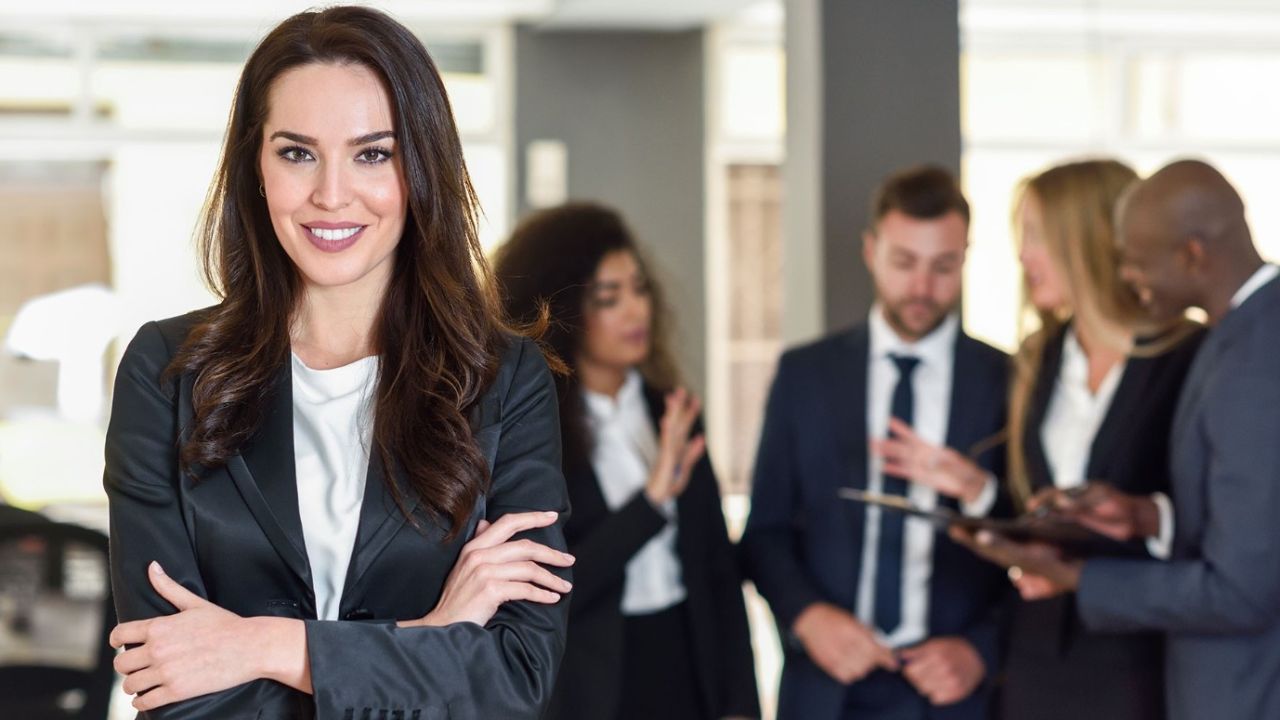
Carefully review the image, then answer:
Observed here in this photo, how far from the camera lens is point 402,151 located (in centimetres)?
182

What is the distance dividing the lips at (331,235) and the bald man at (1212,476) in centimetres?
146

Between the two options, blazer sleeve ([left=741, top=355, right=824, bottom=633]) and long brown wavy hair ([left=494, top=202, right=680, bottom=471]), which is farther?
blazer sleeve ([left=741, top=355, right=824, bottom=633])

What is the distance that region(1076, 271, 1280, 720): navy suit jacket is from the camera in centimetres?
245

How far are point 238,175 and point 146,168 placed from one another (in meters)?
6.86

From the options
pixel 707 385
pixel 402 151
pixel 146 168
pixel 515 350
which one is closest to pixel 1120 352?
pixel 515 350

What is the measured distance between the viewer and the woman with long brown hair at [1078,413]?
2.82 meters

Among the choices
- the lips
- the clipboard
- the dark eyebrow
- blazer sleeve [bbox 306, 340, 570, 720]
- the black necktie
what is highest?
the dark eyebrow

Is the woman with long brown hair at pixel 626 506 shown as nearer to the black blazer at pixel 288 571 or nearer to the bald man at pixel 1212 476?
the bald man at pixel 1212 476

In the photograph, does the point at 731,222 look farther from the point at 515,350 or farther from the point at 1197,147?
the point at 515,350

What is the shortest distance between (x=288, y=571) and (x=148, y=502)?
19cm

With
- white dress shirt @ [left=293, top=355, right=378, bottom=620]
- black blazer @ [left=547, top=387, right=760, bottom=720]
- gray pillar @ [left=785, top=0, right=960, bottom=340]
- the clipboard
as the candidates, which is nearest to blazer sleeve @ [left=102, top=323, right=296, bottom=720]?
white dress shirt @ [left=293, top=355, right=378, bottom=620]

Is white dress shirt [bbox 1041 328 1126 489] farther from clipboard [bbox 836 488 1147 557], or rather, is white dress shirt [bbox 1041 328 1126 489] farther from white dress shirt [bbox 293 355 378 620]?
white dress shirt [bbox 293 355 378 620]

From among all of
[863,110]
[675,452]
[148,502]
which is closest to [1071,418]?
[675,452]

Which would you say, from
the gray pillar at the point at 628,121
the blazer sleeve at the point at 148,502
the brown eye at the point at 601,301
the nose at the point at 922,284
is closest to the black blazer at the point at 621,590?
the brown eye at the point at 601,301
